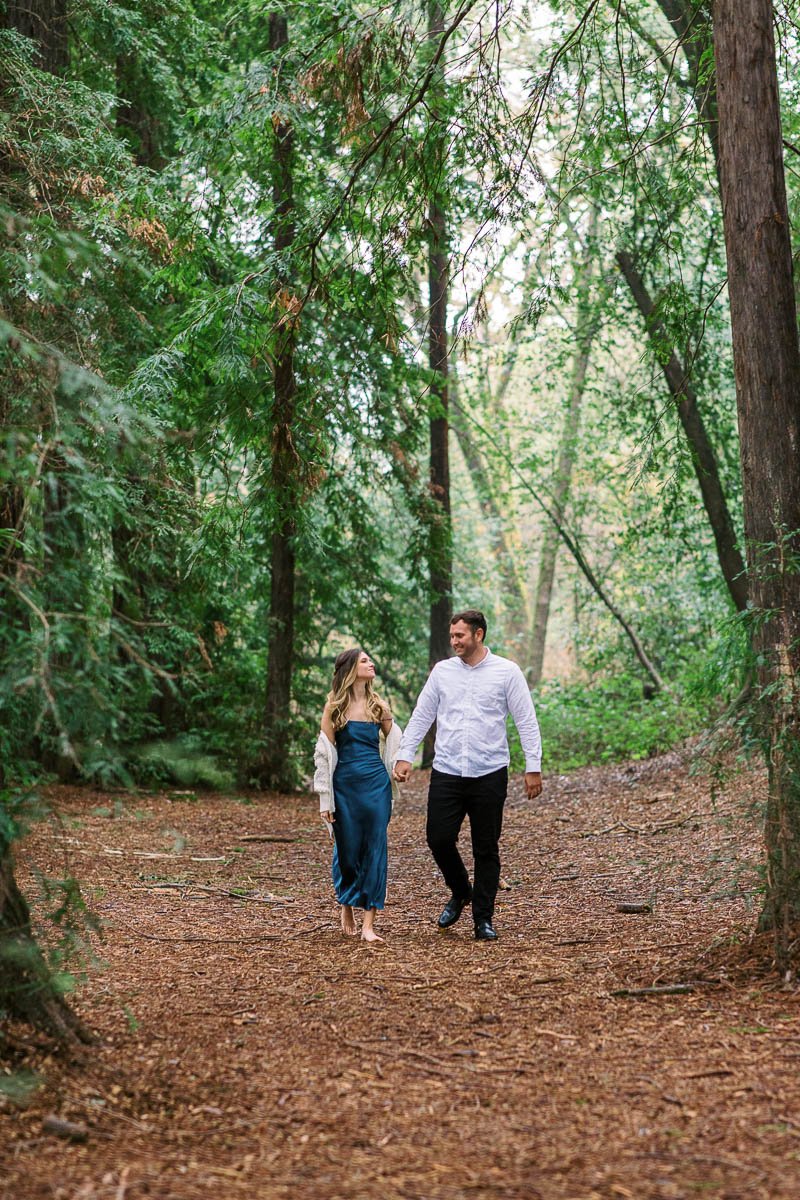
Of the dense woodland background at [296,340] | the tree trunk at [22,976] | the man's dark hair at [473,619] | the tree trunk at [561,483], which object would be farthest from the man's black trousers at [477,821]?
the tree trunk at [561,483]

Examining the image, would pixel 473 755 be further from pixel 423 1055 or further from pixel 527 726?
pixel 423 1055

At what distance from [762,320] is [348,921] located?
13.8ft

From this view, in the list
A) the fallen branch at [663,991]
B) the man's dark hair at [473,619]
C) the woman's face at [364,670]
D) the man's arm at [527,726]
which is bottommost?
the fallen branch at [663,991]

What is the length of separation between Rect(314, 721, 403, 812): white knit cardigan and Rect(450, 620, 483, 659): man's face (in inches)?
25.2

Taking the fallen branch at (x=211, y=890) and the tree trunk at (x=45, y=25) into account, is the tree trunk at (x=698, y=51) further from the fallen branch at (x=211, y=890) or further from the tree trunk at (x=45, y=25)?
the tree trunk at (x=45, y=25)

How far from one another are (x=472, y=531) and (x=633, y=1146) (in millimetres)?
23969

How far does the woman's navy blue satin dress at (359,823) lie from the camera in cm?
677

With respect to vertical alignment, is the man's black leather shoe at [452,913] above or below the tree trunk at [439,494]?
below

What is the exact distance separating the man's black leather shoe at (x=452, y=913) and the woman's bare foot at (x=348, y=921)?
55 cm

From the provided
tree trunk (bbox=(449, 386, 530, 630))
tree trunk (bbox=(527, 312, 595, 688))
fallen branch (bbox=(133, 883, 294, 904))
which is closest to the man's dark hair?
fallen branch (bbox=(133, 883, 294, 904))

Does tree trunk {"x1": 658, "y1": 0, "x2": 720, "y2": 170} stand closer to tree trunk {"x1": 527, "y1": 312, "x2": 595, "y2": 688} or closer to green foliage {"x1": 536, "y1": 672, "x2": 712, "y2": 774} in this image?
tree trunk {"x1": 527, "y1": 312, "x2": 595, "y2": 688}

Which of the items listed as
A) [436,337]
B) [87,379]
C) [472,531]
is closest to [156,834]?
[436,337]

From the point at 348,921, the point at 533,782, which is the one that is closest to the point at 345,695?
the point at 533,782

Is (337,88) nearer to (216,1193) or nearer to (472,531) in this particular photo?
(216,1193)
